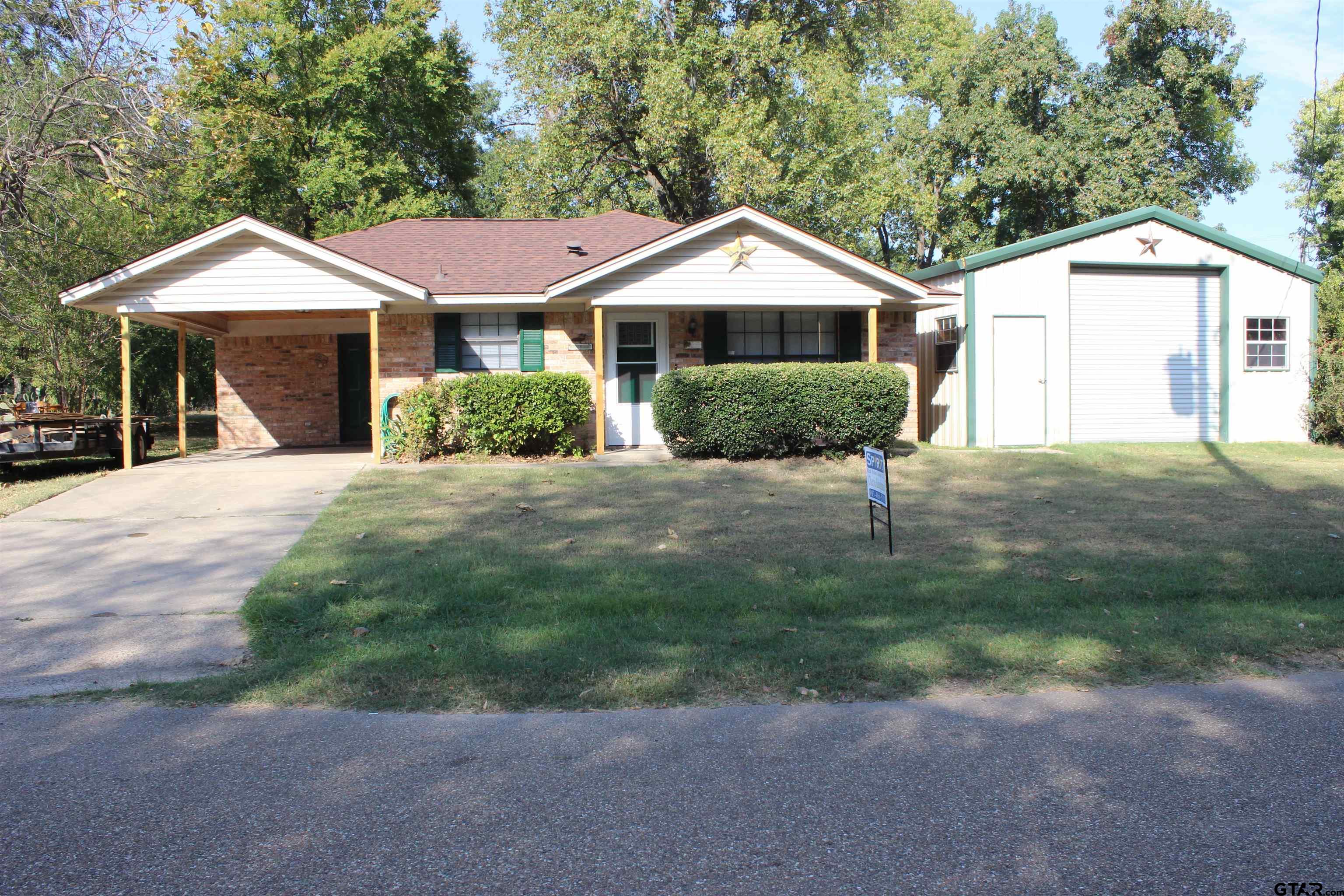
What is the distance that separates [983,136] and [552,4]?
48.0 ft

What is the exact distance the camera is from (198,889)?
304 cm

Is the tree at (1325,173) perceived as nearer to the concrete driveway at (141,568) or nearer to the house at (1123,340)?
the house at (1123,340)

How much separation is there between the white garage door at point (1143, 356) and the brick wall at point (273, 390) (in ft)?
46.1

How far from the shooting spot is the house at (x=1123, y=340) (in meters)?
17.6

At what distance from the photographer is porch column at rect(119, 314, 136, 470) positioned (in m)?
14.5

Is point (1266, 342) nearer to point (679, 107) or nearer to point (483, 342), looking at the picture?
point (483, 342)

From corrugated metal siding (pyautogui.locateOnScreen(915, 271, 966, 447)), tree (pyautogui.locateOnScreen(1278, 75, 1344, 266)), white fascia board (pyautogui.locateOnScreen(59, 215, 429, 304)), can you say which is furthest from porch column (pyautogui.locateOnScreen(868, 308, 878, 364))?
tree (pyautogui.locateOnScreen(1278, 75, 1344, 266))

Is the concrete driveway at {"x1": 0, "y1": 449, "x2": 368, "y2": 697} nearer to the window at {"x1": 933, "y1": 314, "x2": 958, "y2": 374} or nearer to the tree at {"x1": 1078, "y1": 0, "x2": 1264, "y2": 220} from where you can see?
the window at {"x1": 933, "y1": 314, "x2": 958, "y2": 374}

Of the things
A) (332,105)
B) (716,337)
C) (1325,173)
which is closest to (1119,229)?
(716,337)

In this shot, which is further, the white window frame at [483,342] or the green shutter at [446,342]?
the white window frame at [483,342]

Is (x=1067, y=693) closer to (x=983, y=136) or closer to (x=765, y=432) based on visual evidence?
(x=765, y=432)

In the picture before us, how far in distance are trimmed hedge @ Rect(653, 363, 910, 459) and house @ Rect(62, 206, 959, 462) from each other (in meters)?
1.71

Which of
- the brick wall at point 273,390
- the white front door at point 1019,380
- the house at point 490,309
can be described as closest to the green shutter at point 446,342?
the house at point 490,309

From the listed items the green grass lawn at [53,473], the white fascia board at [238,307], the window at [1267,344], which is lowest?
the green grass lawn at [53,473]
